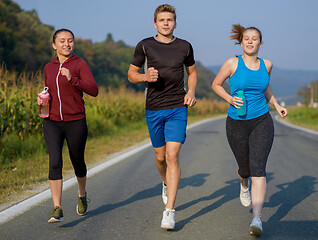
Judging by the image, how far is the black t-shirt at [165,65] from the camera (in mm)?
4453

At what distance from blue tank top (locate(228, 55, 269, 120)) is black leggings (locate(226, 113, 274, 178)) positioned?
0.07m

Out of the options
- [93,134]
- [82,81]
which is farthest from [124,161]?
[93,134]

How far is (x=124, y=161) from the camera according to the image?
903cm

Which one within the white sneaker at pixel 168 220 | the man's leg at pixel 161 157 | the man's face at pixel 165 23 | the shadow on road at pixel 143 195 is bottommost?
the shadow on road at pixel 143 195

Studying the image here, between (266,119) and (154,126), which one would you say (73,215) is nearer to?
(154,126)

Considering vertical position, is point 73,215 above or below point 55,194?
below

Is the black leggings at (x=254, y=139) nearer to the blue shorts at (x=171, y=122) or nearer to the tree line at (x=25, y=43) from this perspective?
the blue shorts at (x=171, y=122)

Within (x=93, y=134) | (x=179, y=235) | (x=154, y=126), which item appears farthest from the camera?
(x=93, y=134)

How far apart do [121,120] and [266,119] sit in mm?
15666

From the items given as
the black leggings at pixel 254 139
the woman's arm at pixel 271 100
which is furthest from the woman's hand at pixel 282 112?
the black leggings at pixel 254 139

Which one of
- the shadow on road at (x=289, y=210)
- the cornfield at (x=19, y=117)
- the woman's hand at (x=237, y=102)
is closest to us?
the shadow on road at (x=289, y=210)

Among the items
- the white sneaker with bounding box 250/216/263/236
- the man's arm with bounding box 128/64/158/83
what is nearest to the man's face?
the man's arm with bounding box 128/64/158/83

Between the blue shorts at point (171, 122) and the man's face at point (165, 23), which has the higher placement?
the man's face at point (165, 23)

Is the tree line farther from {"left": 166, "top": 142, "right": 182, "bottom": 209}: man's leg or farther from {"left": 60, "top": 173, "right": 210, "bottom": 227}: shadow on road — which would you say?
{"left": 166, "top": 142, "right": 182, "bottom": 209}: man's leg
